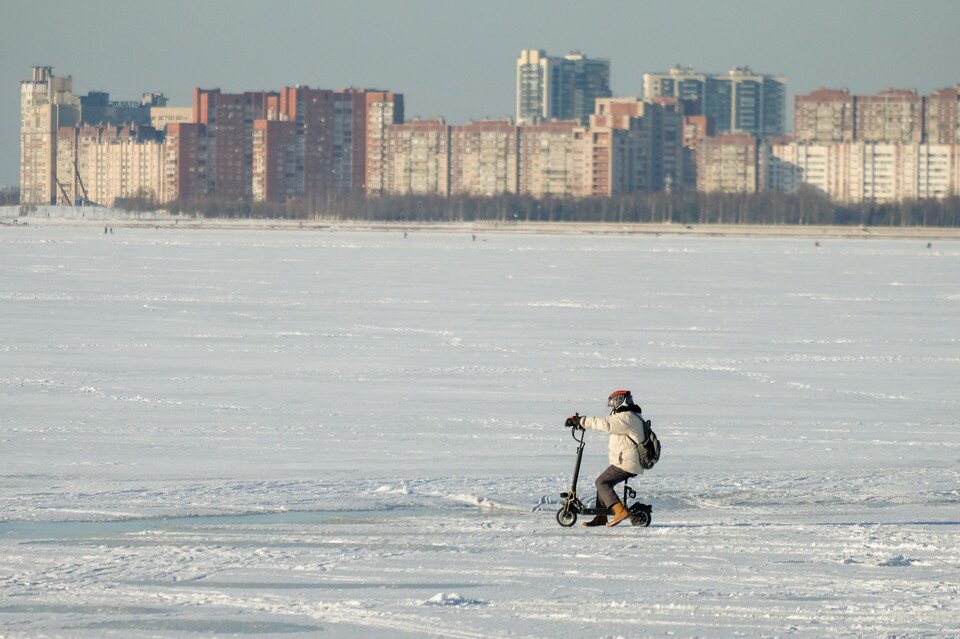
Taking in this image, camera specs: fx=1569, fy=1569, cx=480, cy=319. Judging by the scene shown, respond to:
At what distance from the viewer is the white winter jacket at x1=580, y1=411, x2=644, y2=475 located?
726 cm

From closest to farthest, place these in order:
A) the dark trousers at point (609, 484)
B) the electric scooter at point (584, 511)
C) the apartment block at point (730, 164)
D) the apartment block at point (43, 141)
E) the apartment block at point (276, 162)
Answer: the dark trousers at point (609, 484) → the electric scooter at point (584, 511) → the apartment block at point (730, 164) → the apartment block at point (276, 162) → the apartment block at point (43, 141)

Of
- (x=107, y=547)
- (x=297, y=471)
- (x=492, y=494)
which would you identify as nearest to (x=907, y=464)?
(x=492, y=494)

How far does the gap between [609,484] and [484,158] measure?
15133 cm

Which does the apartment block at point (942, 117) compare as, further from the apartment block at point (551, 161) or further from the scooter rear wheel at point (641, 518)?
the scooter rear wheel at point (641, 518)

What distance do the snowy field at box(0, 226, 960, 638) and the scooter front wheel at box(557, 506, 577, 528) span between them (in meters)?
0.06

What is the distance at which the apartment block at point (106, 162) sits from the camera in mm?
171375

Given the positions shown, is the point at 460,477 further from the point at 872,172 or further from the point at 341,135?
the point at 341,135

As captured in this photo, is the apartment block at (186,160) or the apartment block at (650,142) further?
the apartment block at (186,160)

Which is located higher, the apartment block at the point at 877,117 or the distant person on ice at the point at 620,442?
the apartment block at the point at 877,117

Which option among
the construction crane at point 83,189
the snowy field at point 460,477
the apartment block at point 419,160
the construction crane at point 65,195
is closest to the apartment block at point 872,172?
the apartment block at point 419,160

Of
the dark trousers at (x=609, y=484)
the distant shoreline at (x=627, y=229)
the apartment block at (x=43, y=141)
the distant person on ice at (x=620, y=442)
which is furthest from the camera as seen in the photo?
the apartment block at (x=43, y=141)

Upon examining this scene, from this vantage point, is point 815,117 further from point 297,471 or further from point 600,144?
point 297,471

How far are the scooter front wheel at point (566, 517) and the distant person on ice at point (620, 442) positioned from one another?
157mm

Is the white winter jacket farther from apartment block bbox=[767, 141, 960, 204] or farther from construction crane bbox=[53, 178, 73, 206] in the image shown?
construction crane bbox=[53, 178, 73, 206]
